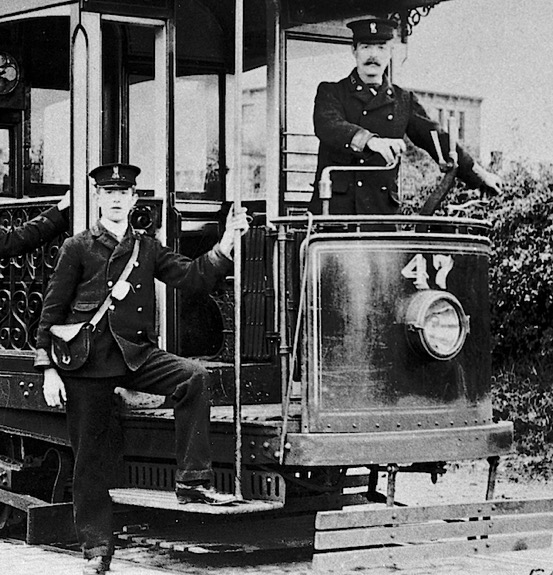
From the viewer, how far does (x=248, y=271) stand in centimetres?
767

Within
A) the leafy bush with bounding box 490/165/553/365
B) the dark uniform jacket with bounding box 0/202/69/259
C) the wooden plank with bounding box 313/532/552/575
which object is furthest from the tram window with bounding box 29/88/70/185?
the leafy bush with bounding box 490/165/553/365

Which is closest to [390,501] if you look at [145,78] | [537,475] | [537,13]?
[145,78]

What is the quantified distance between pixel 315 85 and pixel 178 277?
5.26 ft

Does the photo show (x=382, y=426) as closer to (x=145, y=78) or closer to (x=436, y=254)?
(x=436, y=254)

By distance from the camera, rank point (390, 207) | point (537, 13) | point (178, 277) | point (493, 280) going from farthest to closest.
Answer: point (537, 13) → point (493, 280) → point (390, 207) → point (178, 277)

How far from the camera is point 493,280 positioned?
13.3 m

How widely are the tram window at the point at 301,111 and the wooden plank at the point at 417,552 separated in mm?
2385

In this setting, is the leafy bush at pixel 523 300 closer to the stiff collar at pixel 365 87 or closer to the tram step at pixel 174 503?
the stiff collar at pixel 365 87

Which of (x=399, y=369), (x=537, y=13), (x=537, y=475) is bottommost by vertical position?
(x=537, y=475)

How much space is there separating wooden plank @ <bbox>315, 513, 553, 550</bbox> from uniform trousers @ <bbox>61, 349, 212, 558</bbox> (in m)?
0.79

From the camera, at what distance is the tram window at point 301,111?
8.02 meters

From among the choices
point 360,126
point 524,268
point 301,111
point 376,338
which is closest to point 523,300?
point 524,268

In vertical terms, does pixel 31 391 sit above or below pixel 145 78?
below

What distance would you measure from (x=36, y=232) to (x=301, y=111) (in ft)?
5.53
